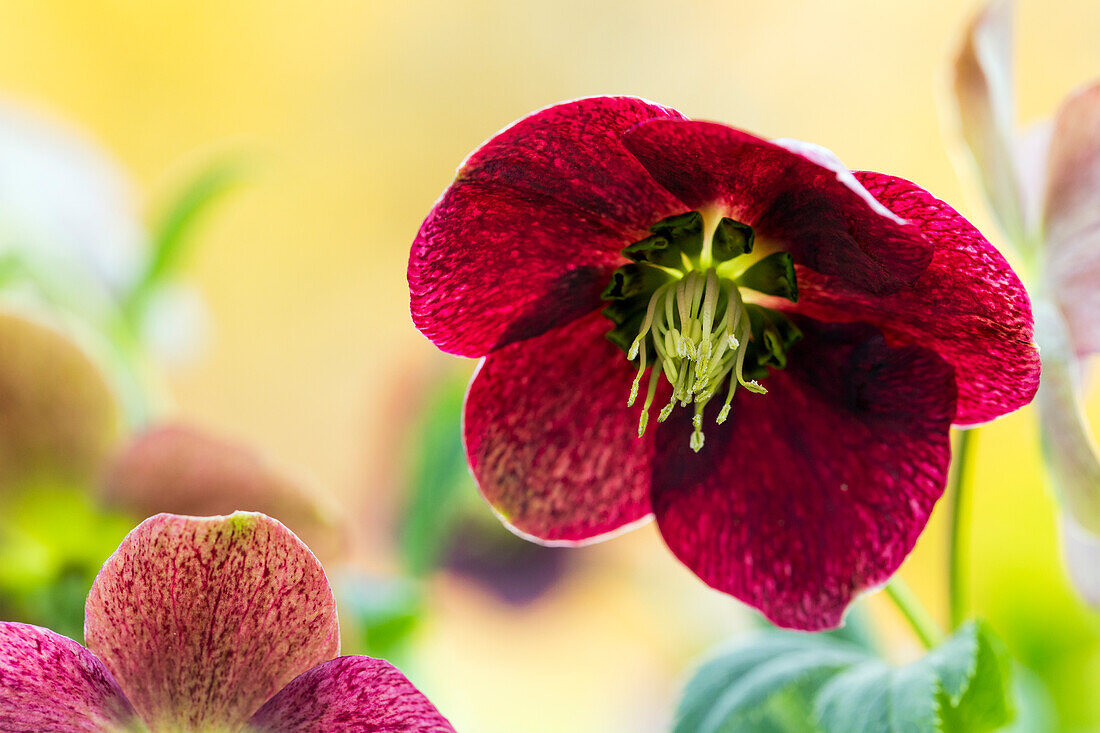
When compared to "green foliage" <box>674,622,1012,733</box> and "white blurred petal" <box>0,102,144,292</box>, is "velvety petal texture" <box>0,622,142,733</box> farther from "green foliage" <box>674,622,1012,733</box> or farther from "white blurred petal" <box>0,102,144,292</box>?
"white blurred petal" <box>0,102,144,292</box>

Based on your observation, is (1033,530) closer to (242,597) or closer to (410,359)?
(410,359)

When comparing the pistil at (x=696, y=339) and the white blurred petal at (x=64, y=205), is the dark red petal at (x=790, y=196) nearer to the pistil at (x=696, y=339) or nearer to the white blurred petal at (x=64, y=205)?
the pistil at (x=696, y=339)

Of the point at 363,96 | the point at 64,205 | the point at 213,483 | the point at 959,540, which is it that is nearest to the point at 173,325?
the point at 64,205

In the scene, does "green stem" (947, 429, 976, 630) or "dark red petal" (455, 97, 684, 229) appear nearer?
"dark red petal" (455, 97, 684, 229)

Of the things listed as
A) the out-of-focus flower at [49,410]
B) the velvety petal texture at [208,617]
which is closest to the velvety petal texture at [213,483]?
the out-of-focus flower at [49,410]

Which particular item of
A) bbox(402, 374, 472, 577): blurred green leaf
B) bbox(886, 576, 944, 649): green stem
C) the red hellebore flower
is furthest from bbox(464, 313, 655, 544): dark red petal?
bbox(402, 374, 472, 577): blurred green leaf

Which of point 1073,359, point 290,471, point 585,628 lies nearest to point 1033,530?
point 585,628

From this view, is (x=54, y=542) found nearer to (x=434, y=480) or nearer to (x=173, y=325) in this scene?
(x=434, y=480)
